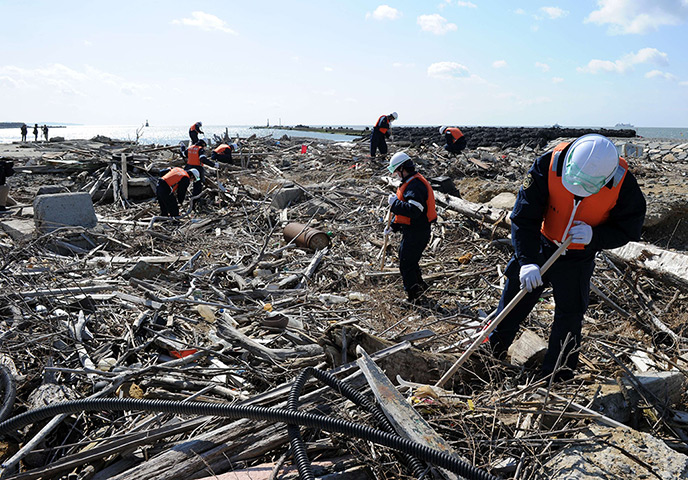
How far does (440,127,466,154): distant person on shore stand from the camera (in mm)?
14773

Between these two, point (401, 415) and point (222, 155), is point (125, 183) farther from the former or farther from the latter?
point (401, 415)

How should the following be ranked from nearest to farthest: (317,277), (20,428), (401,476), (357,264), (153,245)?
1. (401,476)
2. (20,428)
3. (317,277)
4. (357,264)
5. (153,245)

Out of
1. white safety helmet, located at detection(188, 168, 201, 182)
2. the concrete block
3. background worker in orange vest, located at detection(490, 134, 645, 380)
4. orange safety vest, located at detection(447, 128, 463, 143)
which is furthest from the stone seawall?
background worker in orange vest, located at detection(490, 134, 645, 380)

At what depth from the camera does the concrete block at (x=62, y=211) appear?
24.6 ft

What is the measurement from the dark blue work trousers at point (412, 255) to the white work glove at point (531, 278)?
2383 millimetres

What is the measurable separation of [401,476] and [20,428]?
2514mm

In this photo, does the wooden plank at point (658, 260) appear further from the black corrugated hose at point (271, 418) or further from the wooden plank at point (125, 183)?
the wooden plank at point (125, 183)

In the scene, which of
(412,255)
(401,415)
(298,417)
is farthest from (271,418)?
(412,255)

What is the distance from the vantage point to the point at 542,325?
4.89m

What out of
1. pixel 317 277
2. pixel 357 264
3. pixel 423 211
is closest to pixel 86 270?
pixel 317 277

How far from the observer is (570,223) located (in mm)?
3227

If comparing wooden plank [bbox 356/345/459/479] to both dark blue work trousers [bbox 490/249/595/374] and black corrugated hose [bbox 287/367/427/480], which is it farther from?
dark blue work trousers [bbox 490/249/595/374]

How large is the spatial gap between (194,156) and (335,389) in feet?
31.8

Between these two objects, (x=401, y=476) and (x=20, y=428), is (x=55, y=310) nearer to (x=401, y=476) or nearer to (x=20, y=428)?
(x=20, y=428)
